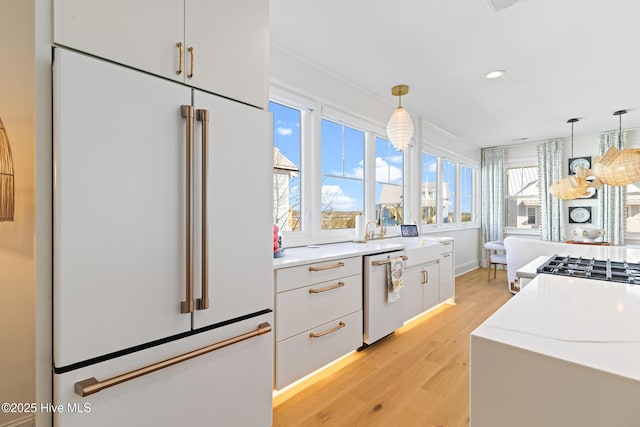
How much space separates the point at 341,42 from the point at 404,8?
1.83 feet

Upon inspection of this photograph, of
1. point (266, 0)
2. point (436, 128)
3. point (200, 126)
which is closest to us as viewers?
point (200, 126)

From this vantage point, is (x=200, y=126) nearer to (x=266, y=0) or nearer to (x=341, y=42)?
(x=266, y=0)

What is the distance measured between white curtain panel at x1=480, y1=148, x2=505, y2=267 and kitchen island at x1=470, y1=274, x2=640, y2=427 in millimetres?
5774

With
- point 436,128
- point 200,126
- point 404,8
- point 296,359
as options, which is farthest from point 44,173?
point 436,128

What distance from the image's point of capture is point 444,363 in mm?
2312

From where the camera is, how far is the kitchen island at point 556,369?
52cm

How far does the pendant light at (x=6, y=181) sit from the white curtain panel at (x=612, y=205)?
686 centimetres

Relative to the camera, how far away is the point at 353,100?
3186mm

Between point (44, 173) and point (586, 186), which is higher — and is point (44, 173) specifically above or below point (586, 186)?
below

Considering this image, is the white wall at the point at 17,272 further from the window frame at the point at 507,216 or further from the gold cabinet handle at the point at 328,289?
the window frame at the point at 507,216

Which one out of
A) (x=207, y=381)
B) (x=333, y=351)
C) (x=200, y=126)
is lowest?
(x=333, y=351)

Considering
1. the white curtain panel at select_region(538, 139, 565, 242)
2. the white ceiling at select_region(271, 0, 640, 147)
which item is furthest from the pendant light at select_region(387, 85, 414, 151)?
the white curtain panel at select_region(538, 139, 565, 242)

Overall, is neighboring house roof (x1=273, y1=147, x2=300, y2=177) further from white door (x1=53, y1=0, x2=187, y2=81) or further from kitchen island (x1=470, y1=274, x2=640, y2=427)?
kitchen island (x1=470, y1=274, x2=640, y2=427)

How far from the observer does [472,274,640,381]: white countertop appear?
59cm
